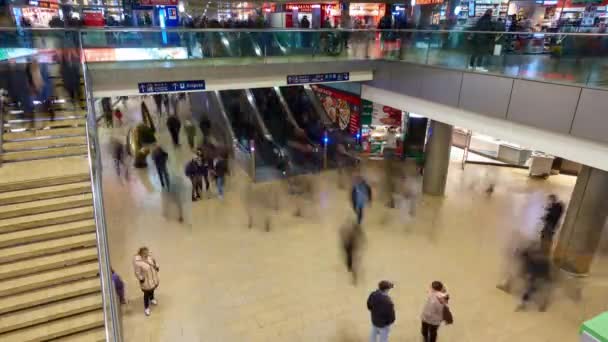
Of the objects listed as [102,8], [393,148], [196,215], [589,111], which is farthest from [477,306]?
[102,8]

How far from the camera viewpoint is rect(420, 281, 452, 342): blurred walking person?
17.0ft

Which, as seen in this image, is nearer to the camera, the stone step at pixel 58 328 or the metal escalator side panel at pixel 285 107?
the stone step at pixel 58 328

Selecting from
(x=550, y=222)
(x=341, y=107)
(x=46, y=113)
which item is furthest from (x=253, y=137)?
(x=550, y=222)

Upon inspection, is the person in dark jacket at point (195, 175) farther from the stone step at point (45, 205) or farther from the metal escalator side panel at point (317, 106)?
the metal escalator side panel at point (317, 106)

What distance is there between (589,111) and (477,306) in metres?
3.58

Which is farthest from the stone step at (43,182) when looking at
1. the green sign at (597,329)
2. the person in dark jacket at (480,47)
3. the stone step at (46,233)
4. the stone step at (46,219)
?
the person in dark jacket at (480,47)

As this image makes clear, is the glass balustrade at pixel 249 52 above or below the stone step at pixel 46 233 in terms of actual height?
above

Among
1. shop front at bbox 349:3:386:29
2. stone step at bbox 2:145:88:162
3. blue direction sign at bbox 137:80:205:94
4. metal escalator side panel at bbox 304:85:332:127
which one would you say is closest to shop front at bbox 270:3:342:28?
shop front at bbox 349:3:386:29

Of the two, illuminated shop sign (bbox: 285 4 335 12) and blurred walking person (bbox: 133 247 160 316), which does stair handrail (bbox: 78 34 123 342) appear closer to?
blurred walking person (bbox: 133 247 160 316)

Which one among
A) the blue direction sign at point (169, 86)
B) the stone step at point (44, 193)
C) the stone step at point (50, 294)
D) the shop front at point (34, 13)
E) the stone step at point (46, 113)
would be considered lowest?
the stone step at point (50, 294)

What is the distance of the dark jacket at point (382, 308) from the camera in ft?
16.4

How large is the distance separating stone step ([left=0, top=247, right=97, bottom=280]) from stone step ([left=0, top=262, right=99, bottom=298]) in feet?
0.18

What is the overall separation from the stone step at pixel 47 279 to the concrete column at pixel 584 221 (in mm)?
8183

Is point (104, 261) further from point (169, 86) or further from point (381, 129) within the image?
point (381, 129)
